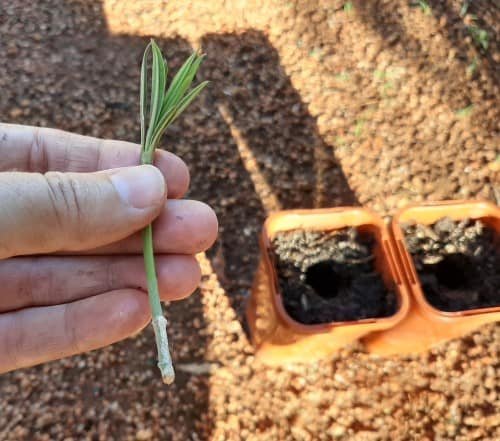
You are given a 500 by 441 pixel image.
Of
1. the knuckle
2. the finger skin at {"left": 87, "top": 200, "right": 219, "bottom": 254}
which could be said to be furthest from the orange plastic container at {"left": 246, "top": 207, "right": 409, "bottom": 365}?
the knuckle

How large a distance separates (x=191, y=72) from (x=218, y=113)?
103 cm

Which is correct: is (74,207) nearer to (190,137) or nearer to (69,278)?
(69,278)

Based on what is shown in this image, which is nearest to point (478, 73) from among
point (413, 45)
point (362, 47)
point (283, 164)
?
point (413, 45)

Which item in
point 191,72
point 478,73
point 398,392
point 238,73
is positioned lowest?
point 398,392

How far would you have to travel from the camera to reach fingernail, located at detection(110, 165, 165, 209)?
3.30 feet

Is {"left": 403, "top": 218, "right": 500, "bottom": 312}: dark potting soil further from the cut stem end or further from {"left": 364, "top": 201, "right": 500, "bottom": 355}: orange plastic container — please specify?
the cut stem end

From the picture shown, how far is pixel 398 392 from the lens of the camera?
1614 mm

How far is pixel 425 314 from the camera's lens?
4.73ft

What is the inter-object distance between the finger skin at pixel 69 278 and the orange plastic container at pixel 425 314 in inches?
22.6

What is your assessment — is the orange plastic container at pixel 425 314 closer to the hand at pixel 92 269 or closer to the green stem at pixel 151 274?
the hand at pixel 92 269

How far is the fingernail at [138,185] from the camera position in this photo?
39.6 inches

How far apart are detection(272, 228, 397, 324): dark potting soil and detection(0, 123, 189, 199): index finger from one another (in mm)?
386

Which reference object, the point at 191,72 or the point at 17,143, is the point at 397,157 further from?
the point at 17,143

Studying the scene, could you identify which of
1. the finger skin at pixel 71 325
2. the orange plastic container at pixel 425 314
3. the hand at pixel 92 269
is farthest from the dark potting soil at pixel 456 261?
the finger skin at pixel 71 325
